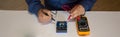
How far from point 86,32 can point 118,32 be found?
0.46ft

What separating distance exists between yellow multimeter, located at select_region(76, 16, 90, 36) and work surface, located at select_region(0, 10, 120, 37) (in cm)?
2

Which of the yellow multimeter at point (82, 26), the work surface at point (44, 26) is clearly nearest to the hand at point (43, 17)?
the work surface at point (44, 26)

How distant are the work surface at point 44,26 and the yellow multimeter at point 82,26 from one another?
0.07 feet

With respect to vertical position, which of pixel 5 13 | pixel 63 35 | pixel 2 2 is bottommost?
pixel 63 35

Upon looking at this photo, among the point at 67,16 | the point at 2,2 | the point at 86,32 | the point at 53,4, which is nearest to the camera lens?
the point at 86,32

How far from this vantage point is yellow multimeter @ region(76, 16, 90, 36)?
0.82 m

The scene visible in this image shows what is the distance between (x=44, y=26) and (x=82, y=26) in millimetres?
161

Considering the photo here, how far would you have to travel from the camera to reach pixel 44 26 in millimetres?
874

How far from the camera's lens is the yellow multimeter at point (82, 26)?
82 centimetres

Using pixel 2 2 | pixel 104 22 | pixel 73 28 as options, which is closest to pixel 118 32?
pixel 104 22

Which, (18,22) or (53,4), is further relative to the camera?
(53,4)

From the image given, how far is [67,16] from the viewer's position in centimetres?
93

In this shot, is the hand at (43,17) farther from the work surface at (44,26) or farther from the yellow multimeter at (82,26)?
the yellow multimeter at (82,26)

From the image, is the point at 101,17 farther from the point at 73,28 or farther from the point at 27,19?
the point at 27,19
